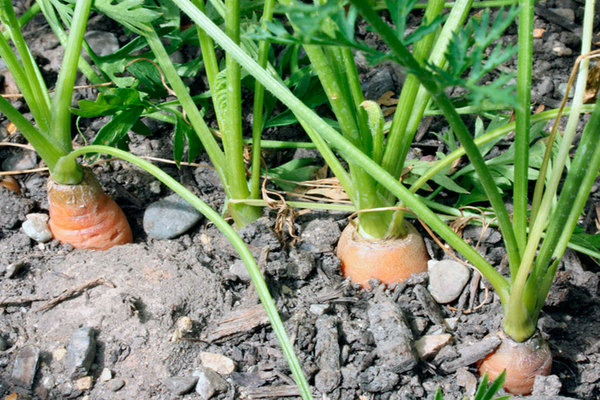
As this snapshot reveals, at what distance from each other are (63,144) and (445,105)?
924 millimetres

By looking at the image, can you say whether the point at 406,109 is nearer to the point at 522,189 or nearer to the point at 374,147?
the point at 374,147

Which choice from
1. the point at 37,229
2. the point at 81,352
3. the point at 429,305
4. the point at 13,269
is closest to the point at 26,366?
the point at 81,352

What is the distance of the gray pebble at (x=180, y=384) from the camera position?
1146mm

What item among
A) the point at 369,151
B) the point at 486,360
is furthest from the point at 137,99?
the point at 486,360

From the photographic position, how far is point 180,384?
115 centimetres

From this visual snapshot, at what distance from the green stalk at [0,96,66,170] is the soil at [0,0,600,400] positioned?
0.25 m

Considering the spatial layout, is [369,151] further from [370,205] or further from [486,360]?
A: [486,360]

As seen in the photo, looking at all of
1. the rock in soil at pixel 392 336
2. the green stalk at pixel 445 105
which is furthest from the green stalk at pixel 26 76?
the green stalk at pixel 445 105

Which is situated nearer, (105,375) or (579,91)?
(579,91)

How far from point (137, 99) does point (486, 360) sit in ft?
2.97

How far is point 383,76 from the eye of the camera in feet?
5.71

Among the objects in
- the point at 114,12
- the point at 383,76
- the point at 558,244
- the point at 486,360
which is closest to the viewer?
the point at 558,244

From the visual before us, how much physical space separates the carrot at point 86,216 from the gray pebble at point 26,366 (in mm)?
308

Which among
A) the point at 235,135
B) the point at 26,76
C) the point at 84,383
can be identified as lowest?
the point at 84,383
